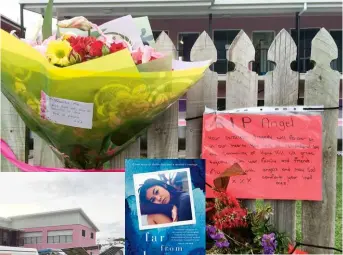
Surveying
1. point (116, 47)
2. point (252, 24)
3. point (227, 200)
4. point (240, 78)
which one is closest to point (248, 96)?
point (240, 78)

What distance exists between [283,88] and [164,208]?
50.5 inches

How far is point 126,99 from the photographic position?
1.46m

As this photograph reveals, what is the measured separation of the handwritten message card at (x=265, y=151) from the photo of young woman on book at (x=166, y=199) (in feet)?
3.27

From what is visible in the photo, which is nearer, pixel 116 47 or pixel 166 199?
pixel 166 199

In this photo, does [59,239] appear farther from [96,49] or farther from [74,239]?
[96,49]

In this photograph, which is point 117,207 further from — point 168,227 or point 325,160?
point 325,160

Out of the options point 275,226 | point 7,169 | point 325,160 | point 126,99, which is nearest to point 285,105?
point 325,160

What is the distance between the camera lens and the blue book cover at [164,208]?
4.06 ft

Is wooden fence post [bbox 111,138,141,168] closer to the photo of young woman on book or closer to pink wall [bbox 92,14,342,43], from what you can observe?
the photo of young woman on book

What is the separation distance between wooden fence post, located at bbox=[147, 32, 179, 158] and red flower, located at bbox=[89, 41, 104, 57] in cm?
79

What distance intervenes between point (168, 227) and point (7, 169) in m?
1.35

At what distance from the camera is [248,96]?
91.2 inches

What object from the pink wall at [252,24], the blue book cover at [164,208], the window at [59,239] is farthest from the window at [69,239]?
the pink wall at [252,24]

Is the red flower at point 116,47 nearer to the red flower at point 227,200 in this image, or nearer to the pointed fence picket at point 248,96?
the pointed fence picket at point 248,96
